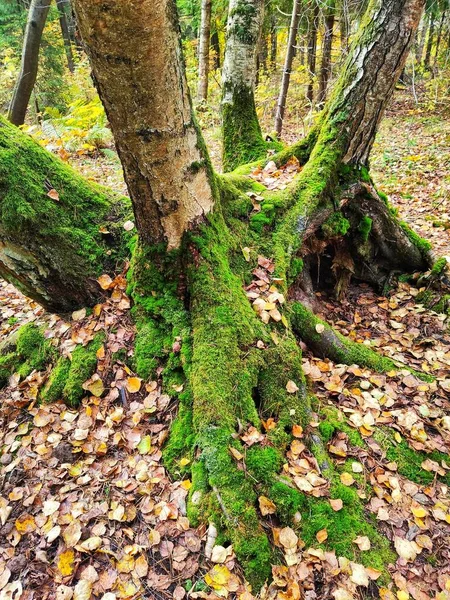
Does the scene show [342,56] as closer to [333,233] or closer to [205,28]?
[333,233]

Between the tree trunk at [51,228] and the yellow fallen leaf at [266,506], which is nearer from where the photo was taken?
the yellow fallen leaf at [266,506]

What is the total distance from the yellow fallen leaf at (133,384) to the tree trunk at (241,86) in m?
3.55

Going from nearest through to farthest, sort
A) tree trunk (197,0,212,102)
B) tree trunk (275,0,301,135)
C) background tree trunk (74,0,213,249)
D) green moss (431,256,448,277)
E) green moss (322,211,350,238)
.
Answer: background tree trunk (74,0,213,249) < green moss (322,211,350,238) < green moss (431,256,448,277) < tree trunk (275,0,301,135) < tree trunk (197,0,212,102)

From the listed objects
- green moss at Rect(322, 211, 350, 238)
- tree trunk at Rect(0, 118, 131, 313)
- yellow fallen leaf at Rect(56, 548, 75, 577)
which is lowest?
yellow fallen leaf at Rect(56, 548, 75, 577)

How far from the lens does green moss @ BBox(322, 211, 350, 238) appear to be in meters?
4.15

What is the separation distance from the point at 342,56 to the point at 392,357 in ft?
14.6

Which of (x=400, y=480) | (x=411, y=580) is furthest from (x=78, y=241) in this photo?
(x=411, y=580)

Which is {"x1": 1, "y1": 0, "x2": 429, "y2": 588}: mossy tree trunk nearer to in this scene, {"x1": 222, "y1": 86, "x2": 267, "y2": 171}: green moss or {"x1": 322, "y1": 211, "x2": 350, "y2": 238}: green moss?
{"x1": 322, "y1": 211, "x2": 350, "y2": 238}: green moss

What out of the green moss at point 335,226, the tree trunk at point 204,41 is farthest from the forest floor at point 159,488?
the tree trunk at point 204,41

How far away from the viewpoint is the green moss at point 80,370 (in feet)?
9.77

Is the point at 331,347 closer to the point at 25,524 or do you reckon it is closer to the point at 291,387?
the point at 291,387

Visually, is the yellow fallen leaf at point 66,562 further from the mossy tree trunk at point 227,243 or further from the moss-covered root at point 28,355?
the moss-covered root at point 28,355

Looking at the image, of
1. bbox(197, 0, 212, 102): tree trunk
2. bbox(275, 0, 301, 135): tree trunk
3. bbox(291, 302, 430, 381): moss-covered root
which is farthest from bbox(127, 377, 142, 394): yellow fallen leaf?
bbox(197, 0, 212, 102): tree trunk

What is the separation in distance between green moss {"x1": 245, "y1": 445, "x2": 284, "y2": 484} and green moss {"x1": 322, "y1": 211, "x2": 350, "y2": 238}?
8.30 feet
